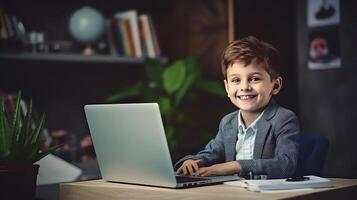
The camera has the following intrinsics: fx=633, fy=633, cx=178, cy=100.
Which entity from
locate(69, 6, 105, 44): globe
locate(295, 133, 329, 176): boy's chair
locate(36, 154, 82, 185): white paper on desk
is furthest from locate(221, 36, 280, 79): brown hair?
locate(69, 6, 105, 44): globe

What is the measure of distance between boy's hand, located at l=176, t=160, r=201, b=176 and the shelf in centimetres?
171

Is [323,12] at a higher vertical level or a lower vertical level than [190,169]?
higher

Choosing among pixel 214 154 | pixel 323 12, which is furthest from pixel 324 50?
pixel 214 154

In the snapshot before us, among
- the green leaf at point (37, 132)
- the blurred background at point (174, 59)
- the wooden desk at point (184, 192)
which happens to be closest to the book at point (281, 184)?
the wooden desk at point (184, 192)

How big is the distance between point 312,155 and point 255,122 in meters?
0.40

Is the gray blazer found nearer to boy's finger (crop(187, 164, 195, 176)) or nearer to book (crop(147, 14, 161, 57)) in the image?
boy's finger (crop(187, 164, 195, 176))

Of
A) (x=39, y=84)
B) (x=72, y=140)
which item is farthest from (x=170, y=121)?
(x=39, y=84)

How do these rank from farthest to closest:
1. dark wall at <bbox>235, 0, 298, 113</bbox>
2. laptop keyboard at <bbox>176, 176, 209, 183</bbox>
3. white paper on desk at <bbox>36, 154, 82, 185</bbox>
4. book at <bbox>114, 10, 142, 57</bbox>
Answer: book at <bbox>114, 10, 142, 57</bbox> < dark wall at <bbox>235, 0, 298, 113</bbox> < white paper on desk at <bbox>36, 154, 82, 185</bbox> < laptop keyboard at <bbox>176, 176, 209, 183</bbox>

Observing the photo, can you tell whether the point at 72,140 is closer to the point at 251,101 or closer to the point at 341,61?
the point at 341,61

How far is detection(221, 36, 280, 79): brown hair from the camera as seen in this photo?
1536 millimetres

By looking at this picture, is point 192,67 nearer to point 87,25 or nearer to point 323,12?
point 87,25

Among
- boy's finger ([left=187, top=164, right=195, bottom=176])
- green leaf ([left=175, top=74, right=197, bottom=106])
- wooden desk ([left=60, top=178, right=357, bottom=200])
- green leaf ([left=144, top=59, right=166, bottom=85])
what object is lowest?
wooden desk ([left=60, top=178, right=357, bottom=200])

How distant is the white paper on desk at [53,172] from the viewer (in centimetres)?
263

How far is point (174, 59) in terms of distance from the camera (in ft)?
12.6
